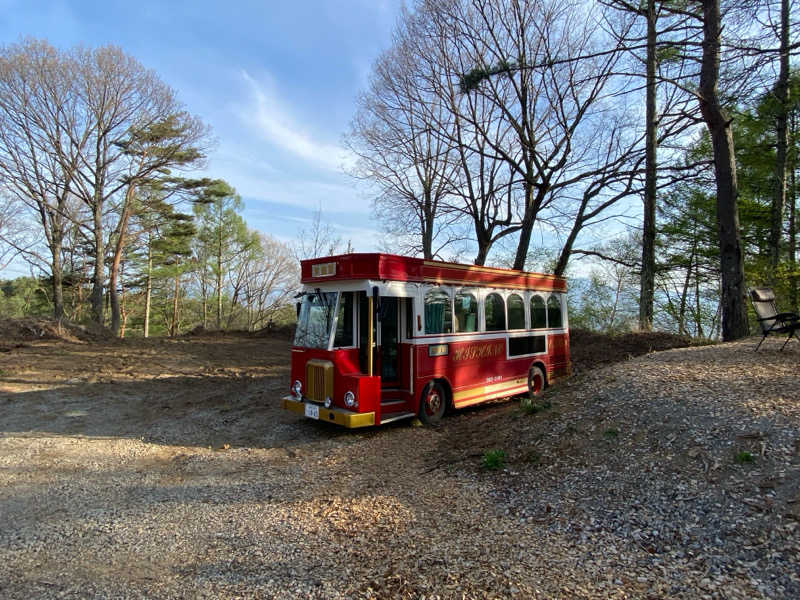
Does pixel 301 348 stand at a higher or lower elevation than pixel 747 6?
lower

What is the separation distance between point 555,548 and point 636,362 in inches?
207

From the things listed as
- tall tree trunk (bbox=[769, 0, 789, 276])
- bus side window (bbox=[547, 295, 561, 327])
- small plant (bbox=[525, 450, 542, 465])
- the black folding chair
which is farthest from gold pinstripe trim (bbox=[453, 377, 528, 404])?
tall tree trunk (bbox=[769, 0, 789, 276])

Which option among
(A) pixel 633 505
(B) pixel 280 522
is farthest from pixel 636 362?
(B) pixel 280 522

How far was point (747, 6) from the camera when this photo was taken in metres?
7.27

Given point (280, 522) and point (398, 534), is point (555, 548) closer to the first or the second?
point (398, 534)

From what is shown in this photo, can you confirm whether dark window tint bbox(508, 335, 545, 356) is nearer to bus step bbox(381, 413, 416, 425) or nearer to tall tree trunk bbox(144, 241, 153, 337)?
bus step bbox(381, 413, 416, 425)

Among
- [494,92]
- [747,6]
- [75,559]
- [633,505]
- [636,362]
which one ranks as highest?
[494,92]

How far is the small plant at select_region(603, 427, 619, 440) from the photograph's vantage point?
511 centimetres

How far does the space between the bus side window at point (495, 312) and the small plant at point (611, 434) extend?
4022 mm

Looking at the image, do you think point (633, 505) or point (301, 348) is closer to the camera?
point (633, 505)

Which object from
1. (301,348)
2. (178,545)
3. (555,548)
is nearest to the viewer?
(555,548)

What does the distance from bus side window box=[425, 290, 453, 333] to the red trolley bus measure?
2 centimetres

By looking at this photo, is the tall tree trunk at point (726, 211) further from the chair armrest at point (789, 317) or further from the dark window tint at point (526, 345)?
the dark window tint at point (526, 345)

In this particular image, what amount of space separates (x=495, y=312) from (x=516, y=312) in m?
0.81
